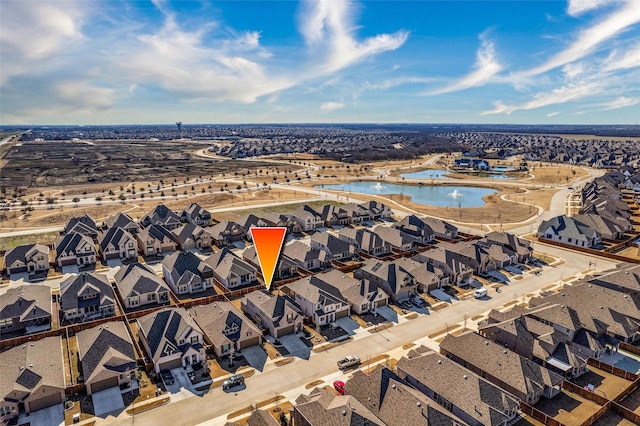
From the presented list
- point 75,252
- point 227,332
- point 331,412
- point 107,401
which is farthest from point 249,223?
point 331,412

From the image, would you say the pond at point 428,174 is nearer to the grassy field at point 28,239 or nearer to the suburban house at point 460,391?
the grassy field at point 28,239

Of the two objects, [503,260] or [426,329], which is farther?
[503,260]

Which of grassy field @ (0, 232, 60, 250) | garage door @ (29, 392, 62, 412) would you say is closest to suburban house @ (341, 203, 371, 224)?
grassy field @ (0, 232, 60, 250)

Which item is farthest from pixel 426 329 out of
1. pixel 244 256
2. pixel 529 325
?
pixel 244 256

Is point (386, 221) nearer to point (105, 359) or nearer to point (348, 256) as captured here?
point (348, 256)

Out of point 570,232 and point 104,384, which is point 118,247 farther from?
point 570,232

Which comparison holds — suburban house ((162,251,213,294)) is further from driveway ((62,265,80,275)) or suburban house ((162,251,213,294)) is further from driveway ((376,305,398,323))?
driveway ((376,305,398,323))

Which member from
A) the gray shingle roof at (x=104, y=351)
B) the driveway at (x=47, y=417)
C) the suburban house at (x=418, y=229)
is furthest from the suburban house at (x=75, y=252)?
the suburban house at (x=418, y=229)
